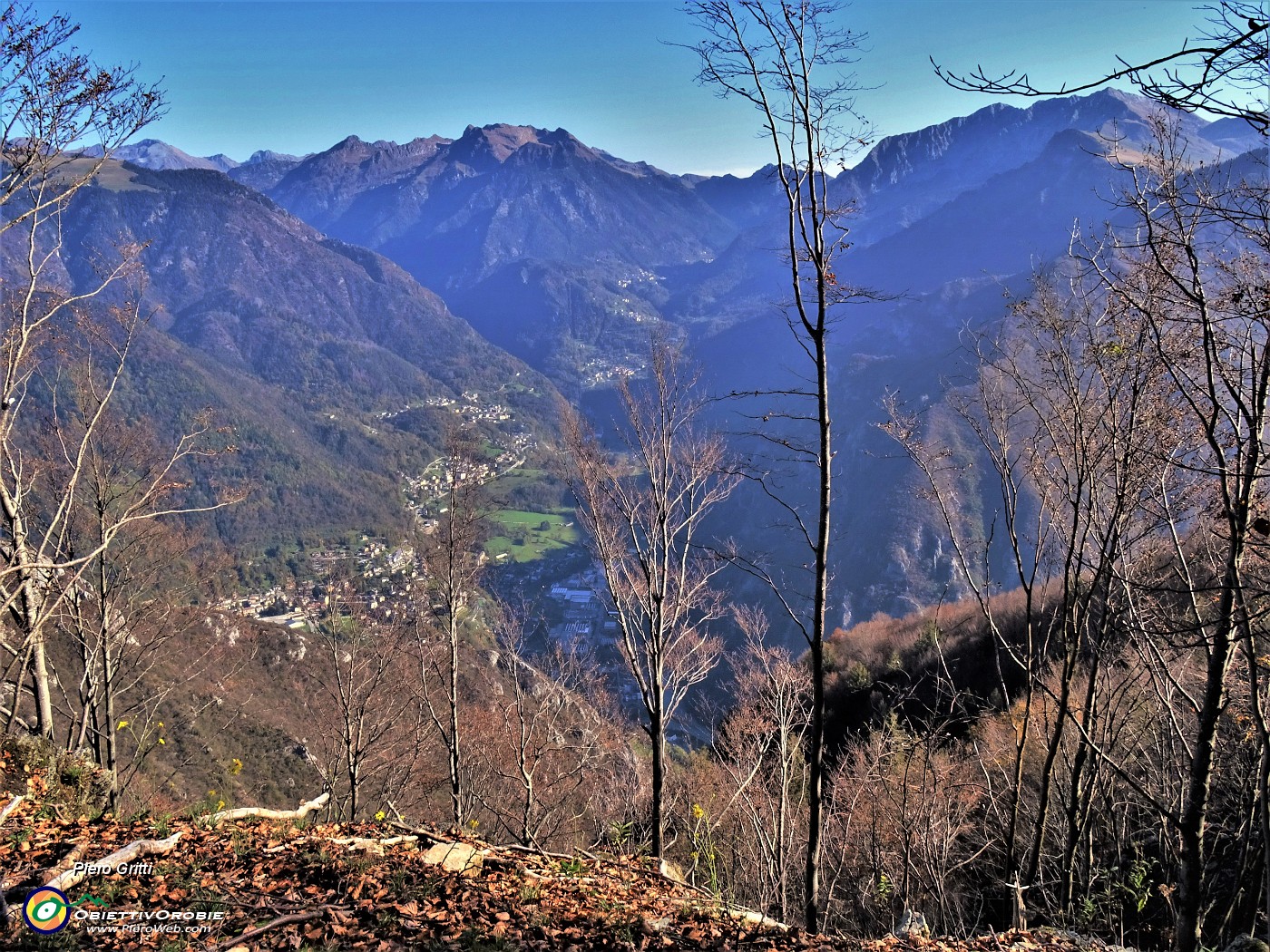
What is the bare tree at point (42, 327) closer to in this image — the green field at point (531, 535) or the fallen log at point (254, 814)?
the fallen log at point (254, 814)

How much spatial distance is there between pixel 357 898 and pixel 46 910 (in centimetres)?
189

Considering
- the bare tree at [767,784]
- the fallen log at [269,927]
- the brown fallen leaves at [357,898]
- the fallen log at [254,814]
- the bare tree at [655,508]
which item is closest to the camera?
the fallen log at [269,927]

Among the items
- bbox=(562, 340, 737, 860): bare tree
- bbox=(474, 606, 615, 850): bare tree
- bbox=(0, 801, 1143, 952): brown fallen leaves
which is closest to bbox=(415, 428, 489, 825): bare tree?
bbox=(474, 606, 615, 850): bare tree

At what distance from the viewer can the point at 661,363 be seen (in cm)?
1059

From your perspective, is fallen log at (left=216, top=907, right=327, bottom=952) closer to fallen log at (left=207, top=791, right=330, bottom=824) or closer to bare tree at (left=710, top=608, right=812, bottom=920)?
fallen log at (left=207, top=791, right=330, bottom=824)

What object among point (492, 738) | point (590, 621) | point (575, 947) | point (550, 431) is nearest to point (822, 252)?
point (575, 947)

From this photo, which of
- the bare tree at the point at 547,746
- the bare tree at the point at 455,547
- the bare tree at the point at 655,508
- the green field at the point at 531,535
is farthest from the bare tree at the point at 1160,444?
the green field at the point at 531,535

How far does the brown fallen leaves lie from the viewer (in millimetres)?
4617

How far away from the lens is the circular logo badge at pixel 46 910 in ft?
14.2

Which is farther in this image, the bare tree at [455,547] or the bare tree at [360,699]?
the bare tree at [360,699]

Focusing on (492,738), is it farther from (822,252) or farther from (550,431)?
(550,431)

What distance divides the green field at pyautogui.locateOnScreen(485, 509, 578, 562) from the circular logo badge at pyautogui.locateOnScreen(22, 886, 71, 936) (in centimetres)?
8917

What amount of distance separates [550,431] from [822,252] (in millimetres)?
163701

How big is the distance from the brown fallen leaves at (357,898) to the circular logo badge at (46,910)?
0.20 ft
